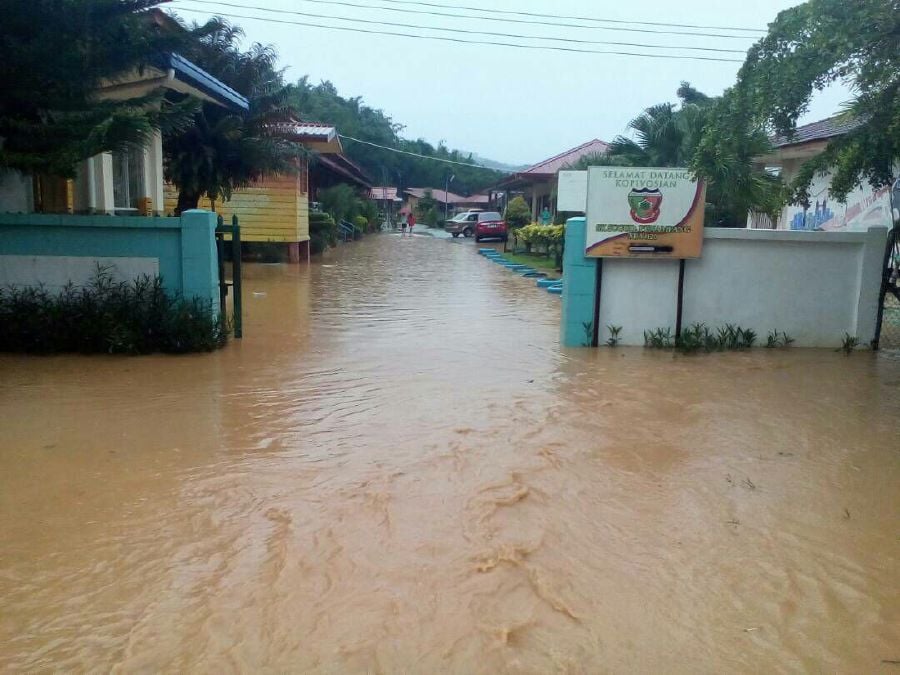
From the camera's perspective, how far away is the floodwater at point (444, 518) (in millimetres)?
3498

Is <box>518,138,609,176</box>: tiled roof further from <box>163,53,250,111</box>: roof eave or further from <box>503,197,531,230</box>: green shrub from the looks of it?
<box>163,53,250,111</box>: roof eave

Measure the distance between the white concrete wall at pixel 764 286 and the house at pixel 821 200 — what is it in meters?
4.85

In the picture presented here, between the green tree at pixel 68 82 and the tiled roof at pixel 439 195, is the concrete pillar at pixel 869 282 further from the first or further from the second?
the tiled roof at pixel 439 195

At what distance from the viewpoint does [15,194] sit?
412 inches

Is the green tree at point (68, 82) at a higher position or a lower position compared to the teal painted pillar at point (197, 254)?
higher

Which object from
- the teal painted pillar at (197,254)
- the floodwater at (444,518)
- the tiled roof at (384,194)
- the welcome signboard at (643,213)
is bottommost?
the floodwater at (444,518)

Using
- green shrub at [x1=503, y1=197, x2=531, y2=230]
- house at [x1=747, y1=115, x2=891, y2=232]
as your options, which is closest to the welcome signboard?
house at [x1=747, y1=115, x2=891, y2=232]

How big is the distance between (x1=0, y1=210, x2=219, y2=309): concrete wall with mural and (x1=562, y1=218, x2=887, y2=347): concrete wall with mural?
4428 mm

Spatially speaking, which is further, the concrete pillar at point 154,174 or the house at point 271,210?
the house at point 271,210

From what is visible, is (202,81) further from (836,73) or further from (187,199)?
(836,73)

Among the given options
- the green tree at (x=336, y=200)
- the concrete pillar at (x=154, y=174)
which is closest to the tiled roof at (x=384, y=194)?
the green tree at (x=336, y=200)

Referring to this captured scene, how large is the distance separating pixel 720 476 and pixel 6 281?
26.4 ft

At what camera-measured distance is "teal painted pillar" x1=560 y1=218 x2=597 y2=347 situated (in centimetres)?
1012

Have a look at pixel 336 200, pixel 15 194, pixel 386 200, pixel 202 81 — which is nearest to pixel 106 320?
pixel 15 194
